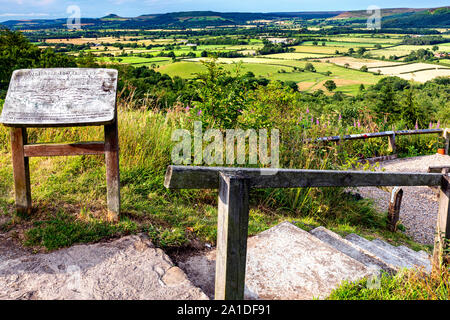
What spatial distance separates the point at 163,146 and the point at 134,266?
100 inches

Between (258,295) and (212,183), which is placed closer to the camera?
(212,183)

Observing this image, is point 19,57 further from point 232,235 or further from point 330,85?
point 330,85

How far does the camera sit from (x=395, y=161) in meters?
9.88

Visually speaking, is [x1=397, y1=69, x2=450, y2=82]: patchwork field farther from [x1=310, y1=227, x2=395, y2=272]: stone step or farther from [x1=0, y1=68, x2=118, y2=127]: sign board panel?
[x1=0, y1=68, x2=118, y2=127]: sign board panel

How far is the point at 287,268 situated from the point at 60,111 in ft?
8.00

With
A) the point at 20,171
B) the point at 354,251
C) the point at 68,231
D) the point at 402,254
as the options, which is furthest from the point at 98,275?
the point at 402,254

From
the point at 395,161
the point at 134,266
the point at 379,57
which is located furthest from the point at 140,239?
the point at 379,57

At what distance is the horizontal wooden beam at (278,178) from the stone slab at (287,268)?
2.74 ft

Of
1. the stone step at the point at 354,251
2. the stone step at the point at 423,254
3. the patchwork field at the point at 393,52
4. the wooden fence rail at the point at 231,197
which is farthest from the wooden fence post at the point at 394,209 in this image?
the patchwork field at the point at 393,52

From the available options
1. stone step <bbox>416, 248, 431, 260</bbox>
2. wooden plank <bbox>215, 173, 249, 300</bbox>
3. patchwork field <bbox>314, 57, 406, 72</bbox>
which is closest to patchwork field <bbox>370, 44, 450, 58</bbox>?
patchwork field <bbox>314, 57, 406, 72</bbox>

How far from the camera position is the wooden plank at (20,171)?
3734 mm

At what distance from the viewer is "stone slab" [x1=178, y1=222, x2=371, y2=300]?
2.88 m

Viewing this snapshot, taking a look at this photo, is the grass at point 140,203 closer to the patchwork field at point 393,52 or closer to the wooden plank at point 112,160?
the wooden plank at point 112,160
